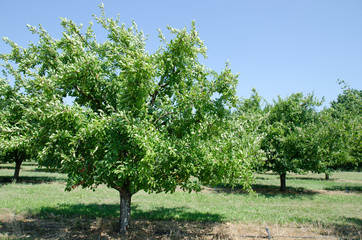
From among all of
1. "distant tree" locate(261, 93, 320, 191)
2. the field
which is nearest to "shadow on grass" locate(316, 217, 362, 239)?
the field

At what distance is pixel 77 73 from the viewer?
7.49 metres

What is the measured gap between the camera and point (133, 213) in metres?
13.0

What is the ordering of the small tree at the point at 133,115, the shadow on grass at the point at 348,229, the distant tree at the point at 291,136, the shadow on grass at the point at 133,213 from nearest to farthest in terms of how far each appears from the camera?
the small tree at the point at 133,115 → the shadow on grass at the point at 348,229 → the shadow on grass at the point at 133,213 → the distant tree at the point at 291,136

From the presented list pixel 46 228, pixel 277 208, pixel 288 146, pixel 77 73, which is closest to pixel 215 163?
pixel 77 73

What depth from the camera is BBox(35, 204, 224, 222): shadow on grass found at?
12.1m

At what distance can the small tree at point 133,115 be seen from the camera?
686cm

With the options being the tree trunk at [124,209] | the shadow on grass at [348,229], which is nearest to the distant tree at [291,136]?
the shadow on grass at [348,229]

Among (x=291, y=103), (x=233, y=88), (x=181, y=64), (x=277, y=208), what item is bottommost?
(x=277, y=208)

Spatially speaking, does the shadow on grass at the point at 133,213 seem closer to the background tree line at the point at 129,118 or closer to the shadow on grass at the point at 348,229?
the background tree line at the point at 129,118

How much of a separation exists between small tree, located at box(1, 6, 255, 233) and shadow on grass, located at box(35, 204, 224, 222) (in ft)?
10.1

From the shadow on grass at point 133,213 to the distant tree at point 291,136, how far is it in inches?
332

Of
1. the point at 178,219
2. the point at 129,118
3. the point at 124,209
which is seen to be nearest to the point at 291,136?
the point at 178,219

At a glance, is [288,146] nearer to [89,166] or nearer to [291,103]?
[291,103]

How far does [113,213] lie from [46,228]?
3.32 meters
